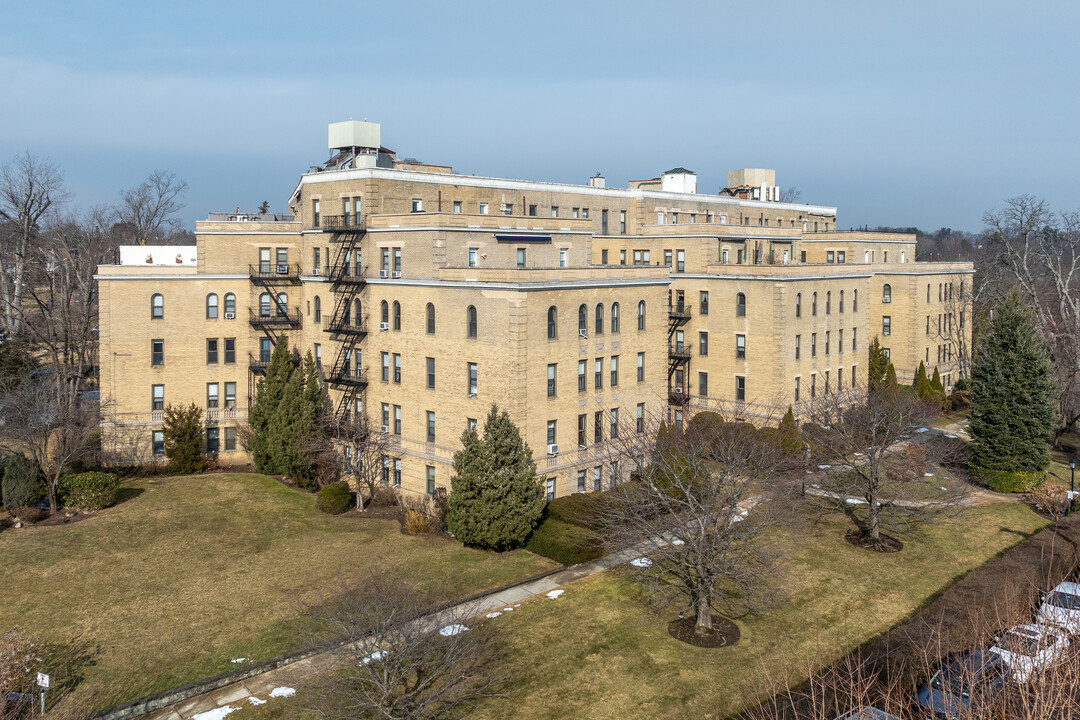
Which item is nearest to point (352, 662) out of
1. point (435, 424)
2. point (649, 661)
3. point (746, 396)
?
point (649, 661)

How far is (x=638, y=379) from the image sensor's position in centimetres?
4416

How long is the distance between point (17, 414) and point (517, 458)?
89.8 ft

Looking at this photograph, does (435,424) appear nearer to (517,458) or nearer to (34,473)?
(517,458)

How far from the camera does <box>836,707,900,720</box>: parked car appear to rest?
15.4m

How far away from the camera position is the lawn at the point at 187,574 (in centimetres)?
2627

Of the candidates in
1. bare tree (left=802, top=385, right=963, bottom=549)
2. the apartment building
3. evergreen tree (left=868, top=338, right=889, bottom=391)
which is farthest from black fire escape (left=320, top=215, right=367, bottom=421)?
evergreen tree (left=868, top=338, right=889, bottom=391)

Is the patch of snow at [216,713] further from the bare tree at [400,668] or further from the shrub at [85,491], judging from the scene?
the shrub at [85,491]

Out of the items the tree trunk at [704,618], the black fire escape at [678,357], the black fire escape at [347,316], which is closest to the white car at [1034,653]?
the tree trunk at [704,618]

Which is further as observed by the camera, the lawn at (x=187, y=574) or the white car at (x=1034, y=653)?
the lawn at (x=187, y=574)

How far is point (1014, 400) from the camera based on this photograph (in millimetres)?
43500

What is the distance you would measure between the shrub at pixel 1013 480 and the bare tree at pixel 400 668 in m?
32.2

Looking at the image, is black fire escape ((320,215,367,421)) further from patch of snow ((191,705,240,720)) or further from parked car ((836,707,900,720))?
parked car ((836,707,900,720))

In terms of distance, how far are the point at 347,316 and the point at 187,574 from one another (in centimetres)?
1769

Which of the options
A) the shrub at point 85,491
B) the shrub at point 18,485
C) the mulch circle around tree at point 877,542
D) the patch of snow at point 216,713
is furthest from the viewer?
the shrub at point 85,491
